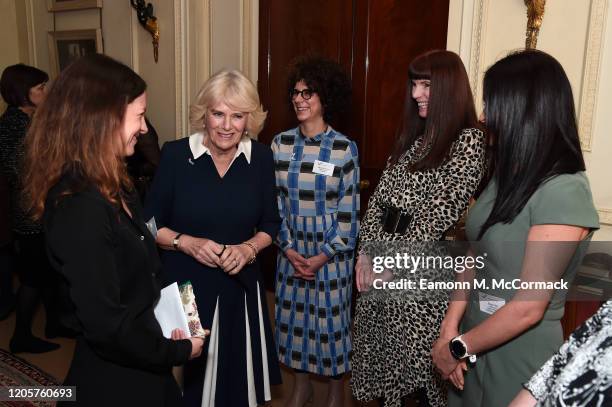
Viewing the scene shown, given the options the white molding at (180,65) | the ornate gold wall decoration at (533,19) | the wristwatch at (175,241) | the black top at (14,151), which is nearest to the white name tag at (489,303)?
the wristwatch at (175,241)

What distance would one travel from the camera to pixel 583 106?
261cm

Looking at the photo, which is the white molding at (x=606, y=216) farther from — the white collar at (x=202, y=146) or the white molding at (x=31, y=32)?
the white molding at (x=31, y=32)

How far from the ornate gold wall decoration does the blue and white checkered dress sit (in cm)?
102

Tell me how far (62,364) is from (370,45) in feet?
9.76

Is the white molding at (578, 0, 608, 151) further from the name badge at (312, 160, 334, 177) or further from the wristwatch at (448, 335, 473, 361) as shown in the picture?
the wristwatch at (448, 335, 473, 361)

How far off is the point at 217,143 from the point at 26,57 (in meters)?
4.92

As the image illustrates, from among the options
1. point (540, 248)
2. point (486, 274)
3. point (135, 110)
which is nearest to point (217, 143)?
point (135, 110)

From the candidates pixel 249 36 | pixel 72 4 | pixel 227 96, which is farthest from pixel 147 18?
pixel 227 96

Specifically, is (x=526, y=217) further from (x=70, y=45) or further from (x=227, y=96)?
(x=70, y=45)

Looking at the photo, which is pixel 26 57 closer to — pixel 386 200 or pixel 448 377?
pixel 386 200

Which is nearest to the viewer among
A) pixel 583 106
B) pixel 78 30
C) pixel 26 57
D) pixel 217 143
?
pixel 217 143

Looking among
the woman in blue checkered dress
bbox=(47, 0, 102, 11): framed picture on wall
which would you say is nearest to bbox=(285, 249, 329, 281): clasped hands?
the woman in blue checkered dress

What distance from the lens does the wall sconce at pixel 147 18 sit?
185 inches

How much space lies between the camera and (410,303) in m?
2.13
